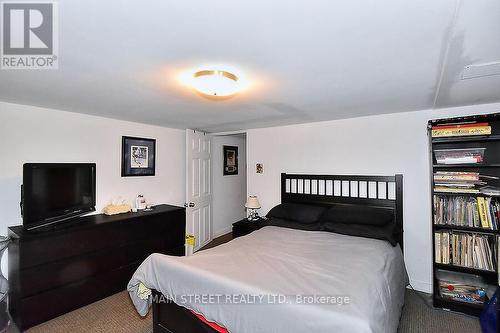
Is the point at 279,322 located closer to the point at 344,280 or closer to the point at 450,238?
the point at 344,280

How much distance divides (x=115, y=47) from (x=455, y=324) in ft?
11.8

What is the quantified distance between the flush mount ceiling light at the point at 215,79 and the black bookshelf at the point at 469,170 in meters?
2.22

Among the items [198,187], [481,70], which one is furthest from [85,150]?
[481,70]

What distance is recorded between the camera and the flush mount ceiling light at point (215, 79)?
1659 mm

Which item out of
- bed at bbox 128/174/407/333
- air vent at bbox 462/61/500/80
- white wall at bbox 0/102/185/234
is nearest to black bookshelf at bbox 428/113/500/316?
bed at bbox 128/174/407/333

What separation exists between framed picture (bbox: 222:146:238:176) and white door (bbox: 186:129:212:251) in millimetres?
544

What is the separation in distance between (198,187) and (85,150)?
73.0 inches

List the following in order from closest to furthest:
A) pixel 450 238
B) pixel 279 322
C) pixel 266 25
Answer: pixel 266 25
pixel 279 322
pixel 450 238

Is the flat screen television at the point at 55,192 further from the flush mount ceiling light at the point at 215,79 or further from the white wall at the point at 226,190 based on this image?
the white wall at the point at 226,190

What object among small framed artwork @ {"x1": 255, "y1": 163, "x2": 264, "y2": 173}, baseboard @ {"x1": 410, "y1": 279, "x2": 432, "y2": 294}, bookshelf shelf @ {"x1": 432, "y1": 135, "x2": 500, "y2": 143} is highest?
bookshelf shelf @ {"x1": 432, "y1": 135, "x2": 500, "y2": 143}

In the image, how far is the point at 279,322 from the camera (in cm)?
145

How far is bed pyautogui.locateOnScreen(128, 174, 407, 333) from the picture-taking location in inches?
56.7

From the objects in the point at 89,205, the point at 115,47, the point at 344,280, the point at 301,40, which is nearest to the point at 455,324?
the point at 344,280

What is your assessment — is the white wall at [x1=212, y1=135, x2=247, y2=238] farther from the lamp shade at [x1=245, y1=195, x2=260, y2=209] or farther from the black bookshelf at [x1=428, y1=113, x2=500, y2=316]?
the black bookshelf at [x1=428, y1=113, x2=500, y2=316]
